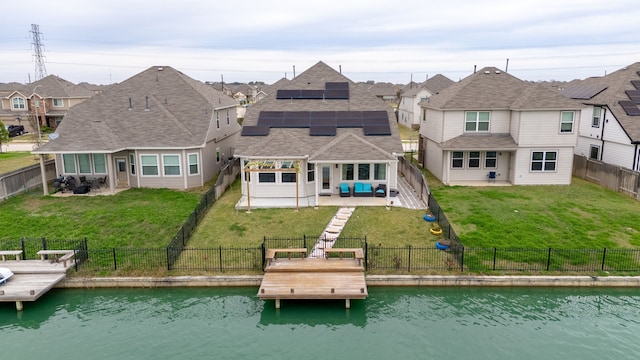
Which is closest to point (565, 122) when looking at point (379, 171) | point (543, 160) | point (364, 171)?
point (543, 160)

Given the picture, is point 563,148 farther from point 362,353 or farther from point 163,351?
point 163,351

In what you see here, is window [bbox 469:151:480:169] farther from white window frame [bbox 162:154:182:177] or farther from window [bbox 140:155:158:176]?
window [bbox 140:155:158:176]

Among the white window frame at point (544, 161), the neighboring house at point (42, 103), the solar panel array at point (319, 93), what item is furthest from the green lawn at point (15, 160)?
the white window frame at point (544, 161)

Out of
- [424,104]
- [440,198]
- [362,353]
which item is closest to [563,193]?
[440,198]

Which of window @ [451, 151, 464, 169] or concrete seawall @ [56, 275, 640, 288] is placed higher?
window @ [451, 151, 464, 169]

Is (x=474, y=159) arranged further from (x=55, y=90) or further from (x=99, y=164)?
(x=55, y=90)

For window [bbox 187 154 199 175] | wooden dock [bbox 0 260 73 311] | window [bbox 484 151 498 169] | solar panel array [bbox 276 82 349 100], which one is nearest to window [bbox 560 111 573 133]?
window [bbox 484 151 498 169]
